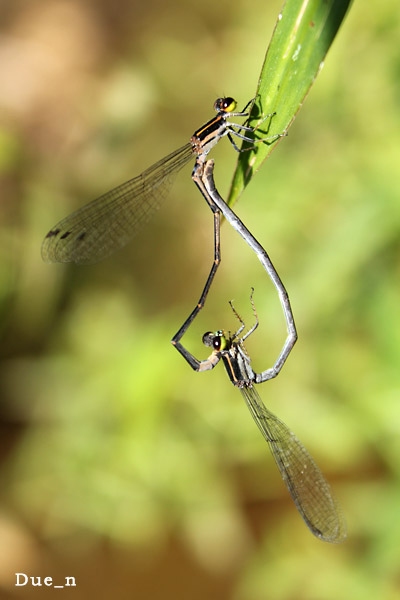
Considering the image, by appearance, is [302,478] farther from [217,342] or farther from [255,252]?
[255,252]

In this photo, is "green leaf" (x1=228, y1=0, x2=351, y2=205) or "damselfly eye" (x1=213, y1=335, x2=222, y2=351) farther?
"damselfly eye" (x1=213, y1=335, x2=222, y2=351)

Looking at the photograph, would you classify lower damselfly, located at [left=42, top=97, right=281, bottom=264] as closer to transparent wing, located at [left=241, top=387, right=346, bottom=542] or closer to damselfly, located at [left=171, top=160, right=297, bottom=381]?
damselfly, located at [left=171, top=160, right=297, bottom=381]

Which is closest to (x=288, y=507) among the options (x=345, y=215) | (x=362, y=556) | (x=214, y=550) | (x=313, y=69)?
(x=214, y=550)

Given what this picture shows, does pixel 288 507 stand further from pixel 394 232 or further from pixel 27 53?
pixel 27 53

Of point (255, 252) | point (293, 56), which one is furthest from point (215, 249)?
point (293, 56)

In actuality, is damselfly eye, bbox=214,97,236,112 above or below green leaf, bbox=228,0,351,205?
above

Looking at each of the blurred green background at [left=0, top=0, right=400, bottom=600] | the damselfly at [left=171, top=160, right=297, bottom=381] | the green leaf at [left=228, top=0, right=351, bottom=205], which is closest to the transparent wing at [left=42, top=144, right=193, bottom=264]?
the damselfly at [left=171, top=160, right=297, bottom=381]
